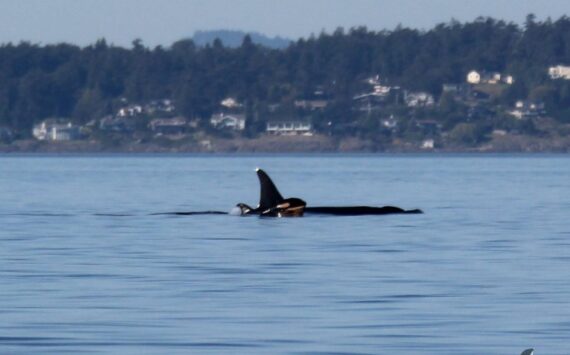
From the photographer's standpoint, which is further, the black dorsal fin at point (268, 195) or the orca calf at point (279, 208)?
the orca calf at point (279, 208)

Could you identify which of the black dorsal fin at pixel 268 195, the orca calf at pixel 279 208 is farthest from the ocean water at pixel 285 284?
the black dorsal fin at pixel 268 195

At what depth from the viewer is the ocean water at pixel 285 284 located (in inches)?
973

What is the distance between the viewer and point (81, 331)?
2541 cm

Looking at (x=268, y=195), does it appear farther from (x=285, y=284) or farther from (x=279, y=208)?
(x=285, y=284)

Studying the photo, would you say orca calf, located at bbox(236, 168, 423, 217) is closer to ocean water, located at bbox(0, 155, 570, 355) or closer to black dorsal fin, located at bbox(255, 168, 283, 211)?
black dorsal fin, located at bbox(255, 168, 283, 211)

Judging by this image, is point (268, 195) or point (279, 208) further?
point (279, 208)

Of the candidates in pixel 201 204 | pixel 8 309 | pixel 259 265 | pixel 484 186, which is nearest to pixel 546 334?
pixel 8 309

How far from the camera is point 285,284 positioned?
31.8 metres

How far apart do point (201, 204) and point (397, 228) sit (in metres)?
22.6

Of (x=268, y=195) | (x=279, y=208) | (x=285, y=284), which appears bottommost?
(x=279, y=208)

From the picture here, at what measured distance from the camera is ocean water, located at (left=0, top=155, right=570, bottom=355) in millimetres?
24719

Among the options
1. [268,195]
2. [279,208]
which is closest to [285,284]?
[268,195]

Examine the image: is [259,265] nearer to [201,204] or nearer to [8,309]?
[8,309]

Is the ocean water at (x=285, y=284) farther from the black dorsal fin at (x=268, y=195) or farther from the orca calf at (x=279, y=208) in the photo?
the black dorsal fin at (x=268, y=195)
